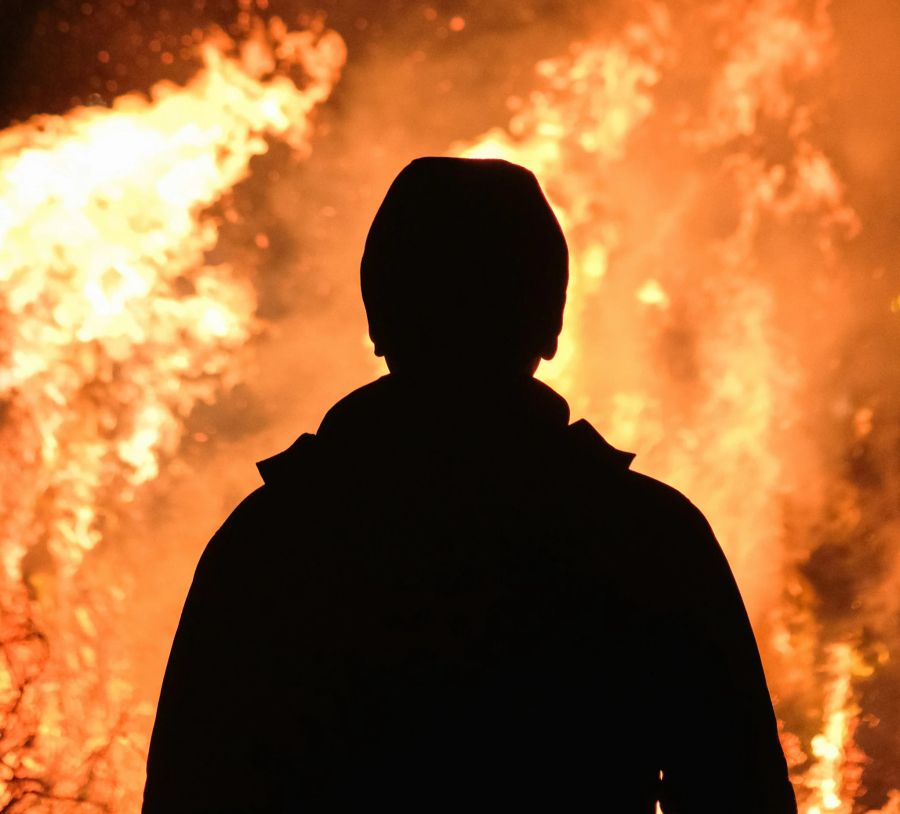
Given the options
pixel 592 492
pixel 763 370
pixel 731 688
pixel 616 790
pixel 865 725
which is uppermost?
pixel 763 370

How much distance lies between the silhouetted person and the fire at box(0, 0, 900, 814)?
178 inches

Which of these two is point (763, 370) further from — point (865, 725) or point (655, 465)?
point (865, 725)

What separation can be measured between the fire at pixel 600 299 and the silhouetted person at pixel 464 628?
4.52m

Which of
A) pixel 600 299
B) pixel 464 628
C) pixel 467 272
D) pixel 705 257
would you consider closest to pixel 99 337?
pixel 600 299

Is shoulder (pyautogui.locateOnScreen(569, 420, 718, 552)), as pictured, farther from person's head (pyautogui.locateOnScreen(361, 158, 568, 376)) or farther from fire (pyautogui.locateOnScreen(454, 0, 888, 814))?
fire (pyautogui.locateOnScreen(454, 0, 888, 814))

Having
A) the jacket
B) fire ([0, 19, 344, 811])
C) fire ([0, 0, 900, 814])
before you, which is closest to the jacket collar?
the jacket

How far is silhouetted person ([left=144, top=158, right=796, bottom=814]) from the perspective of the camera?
1.15 metres

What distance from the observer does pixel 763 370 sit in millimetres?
6176

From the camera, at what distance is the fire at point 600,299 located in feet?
19.3

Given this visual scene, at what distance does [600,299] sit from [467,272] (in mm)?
4704

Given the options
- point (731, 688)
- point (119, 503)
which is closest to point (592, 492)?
point (731, 688)

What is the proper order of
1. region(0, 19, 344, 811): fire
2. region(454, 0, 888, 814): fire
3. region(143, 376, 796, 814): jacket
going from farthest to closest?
region(454, 0, 888, 814): fire < region(0, 19, 344, 811): fire < region(143, 376, 796, 814): jacket

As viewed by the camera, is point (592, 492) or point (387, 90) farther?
point (387, 90)

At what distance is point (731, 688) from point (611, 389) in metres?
4.80
